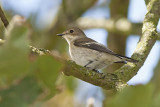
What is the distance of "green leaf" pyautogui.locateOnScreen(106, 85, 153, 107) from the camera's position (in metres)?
0.71

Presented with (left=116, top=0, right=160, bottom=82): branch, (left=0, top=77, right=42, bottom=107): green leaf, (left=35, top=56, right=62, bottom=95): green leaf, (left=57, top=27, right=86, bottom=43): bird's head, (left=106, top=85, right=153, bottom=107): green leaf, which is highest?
(left=57, top=27, right=86, bottom=43): bird's head

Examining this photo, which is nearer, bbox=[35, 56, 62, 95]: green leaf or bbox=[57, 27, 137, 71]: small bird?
bbox=[35, 56, 62, 95]: green leaf

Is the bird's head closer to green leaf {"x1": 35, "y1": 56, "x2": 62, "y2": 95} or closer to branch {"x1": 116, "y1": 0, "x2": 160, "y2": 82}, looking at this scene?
branch {"x1": 116, "y1": 0, "x2": 160, "y2": 82}

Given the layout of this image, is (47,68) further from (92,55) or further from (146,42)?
(92,55)

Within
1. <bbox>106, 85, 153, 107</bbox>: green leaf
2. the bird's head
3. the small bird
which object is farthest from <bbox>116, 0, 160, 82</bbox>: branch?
<bbox>106, 85, 153, 107</bbox>: green leaf

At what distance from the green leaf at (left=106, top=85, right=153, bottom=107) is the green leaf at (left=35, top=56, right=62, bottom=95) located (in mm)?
193

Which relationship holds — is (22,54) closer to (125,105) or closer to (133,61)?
(125,105)

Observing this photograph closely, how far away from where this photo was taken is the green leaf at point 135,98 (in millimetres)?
713

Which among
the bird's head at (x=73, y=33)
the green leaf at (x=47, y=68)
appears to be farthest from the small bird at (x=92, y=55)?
the green leaf at (x=47, y=68)

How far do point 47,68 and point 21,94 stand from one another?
0.10 m

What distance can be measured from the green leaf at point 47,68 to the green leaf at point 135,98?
0.19 meters

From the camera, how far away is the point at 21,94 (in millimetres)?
785

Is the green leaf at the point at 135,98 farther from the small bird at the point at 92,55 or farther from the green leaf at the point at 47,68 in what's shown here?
the small bird at the point at 92,55

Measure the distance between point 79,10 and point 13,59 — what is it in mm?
6494
